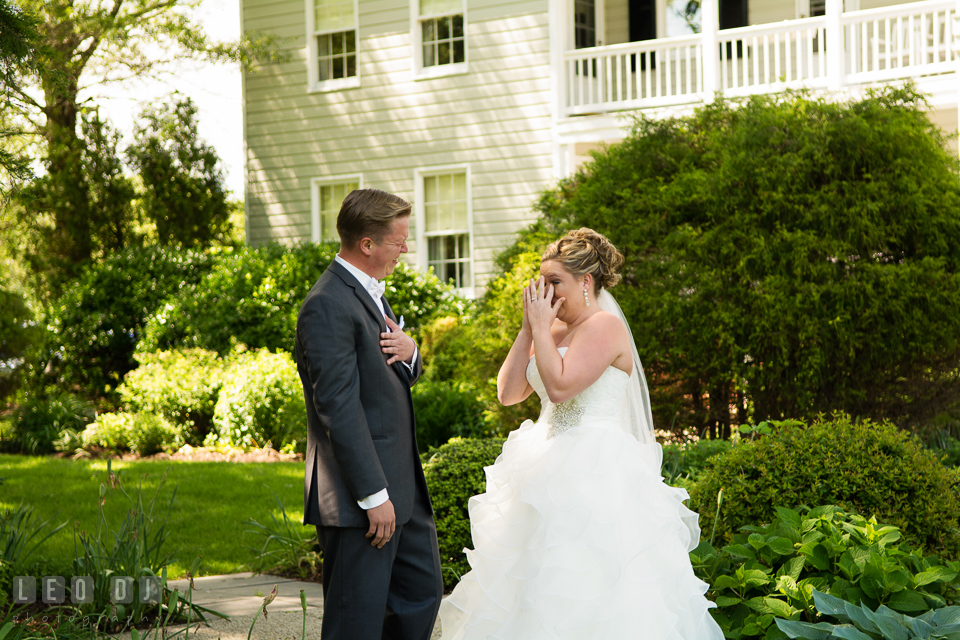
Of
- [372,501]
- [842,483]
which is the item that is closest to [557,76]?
[842,483]

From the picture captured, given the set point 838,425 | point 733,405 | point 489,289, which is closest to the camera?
point 838,425

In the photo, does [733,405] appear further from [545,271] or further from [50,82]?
[50,82]

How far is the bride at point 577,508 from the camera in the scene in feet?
10.6

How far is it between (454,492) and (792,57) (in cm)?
1020

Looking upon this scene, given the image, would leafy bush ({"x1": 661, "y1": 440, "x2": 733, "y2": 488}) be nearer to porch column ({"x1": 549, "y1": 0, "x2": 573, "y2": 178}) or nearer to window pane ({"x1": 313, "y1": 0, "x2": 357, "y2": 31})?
porch column ({"x1": 549, "y1": 0, "x2": 573, "y2": 178})

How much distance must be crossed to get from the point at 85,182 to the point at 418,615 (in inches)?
538

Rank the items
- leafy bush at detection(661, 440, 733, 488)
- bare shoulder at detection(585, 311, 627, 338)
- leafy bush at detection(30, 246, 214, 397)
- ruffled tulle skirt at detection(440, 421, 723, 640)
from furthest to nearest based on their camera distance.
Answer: leafy bush at detection(30, 246, 214, 397) → leafy bush at detection(661, 440, 733, 488) → bare shoulder at detection(585, 311, 627, 338) → ruffled tulle skirt at detection(440, 421, 723, 640)

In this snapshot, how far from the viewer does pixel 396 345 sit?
10.3ft

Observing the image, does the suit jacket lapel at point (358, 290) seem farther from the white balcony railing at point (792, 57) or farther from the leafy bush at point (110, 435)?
the leafy bush at point (110, 435)

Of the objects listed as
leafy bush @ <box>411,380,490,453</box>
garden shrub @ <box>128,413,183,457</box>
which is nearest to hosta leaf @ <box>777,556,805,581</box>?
leafy bush @ <box>411,380,490,453</box>

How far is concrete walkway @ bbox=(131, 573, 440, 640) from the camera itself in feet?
13.8

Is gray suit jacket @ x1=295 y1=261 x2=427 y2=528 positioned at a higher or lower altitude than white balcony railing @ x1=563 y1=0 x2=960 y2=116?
lower

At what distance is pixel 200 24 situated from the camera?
15.1 meters

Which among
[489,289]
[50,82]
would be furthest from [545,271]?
[489,289]
